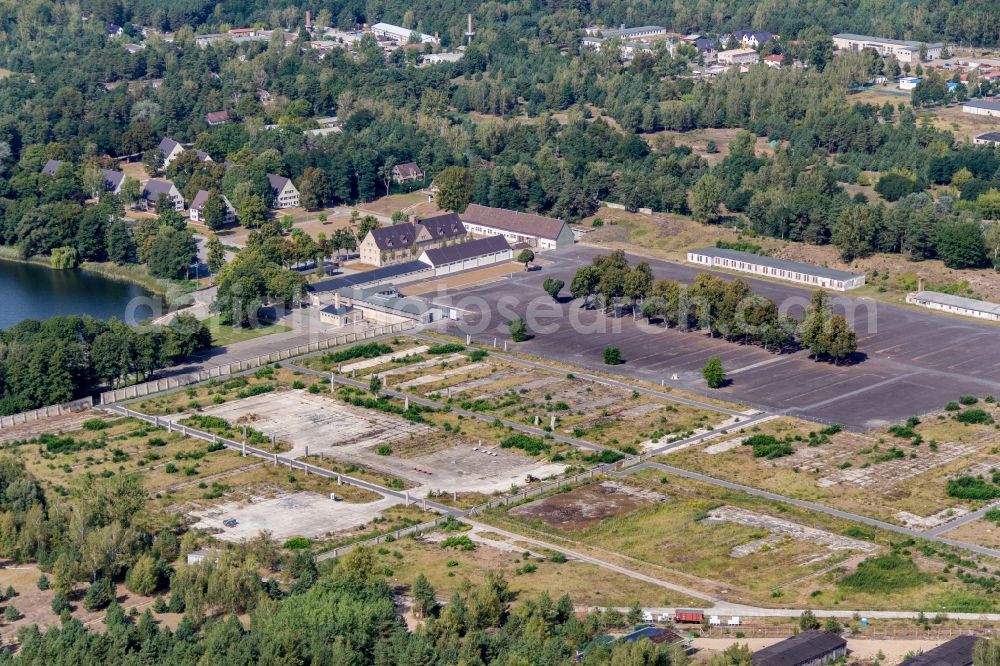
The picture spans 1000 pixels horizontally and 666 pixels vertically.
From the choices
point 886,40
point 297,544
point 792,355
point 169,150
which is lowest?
point 297,544

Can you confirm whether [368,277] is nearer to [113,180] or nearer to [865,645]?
[113,180]

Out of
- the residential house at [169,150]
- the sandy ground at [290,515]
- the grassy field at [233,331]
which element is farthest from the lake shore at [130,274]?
the sandy ground at [290,515]

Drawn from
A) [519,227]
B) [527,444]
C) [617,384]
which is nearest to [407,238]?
[519,227]

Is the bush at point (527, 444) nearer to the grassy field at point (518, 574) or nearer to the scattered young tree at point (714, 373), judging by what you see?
the grassy field at point (518, 574)

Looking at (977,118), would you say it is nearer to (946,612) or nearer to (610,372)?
(610,372)

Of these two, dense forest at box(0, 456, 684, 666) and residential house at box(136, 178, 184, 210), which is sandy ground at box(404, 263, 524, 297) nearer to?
residential house at box(136, 178, 184, 210)

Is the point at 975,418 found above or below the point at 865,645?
above
